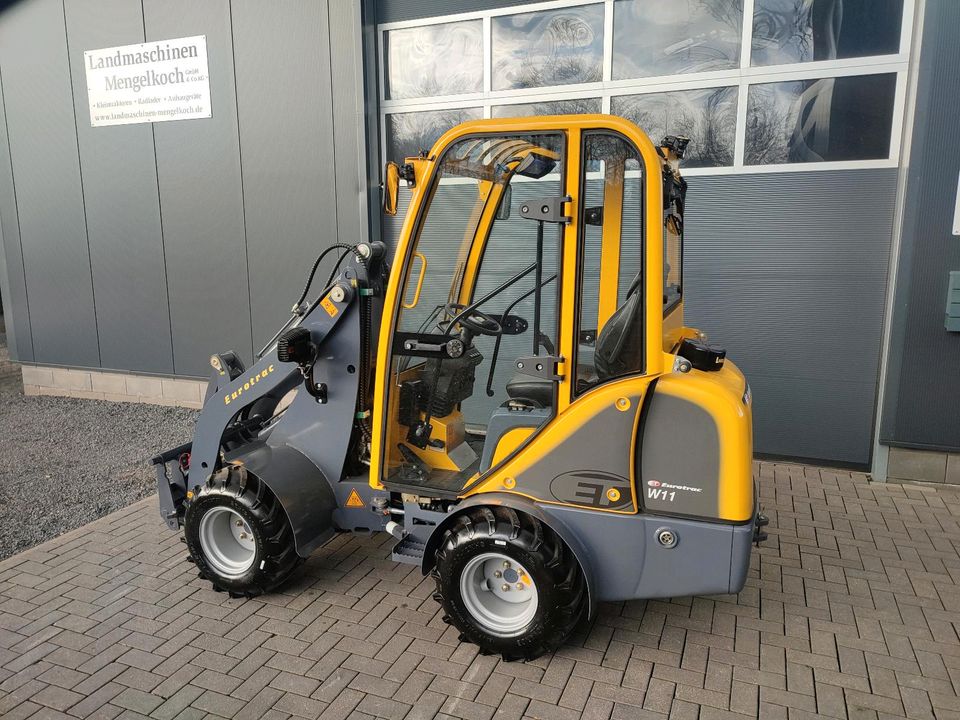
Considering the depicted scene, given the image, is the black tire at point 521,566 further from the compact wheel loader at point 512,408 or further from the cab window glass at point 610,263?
the cab window glass at point 610,263

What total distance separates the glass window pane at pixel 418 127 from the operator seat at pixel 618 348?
3.98 m

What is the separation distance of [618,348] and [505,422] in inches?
24.0

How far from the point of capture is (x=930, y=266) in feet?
16.5

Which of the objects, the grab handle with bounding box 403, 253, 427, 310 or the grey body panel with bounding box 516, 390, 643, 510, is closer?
the grey body panel with bounding box 516, 390, 643, 510

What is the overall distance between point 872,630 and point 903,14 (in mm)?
4297

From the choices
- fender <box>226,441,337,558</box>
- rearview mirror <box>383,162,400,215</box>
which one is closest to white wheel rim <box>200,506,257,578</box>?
fender <box>226,441,337,558</box>

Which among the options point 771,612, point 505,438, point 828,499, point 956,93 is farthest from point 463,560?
point 956,93

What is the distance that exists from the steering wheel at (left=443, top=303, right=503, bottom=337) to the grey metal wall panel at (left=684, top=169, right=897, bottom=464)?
9.89 feet

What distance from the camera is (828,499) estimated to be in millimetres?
5023

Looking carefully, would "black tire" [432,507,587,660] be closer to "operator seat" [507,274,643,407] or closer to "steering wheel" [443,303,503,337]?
"operator seat" [507,274,643,407]

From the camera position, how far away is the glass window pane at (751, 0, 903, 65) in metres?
5.07

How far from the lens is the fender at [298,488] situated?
3442 millimetres

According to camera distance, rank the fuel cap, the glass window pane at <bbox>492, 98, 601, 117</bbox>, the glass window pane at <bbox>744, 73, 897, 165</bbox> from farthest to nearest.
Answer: the glass window pane at <bbox>492, 98, 601, 117</bbox>
the glass window pane at <bbox>744, 73, 897, 165</bbox>
the fuel cap

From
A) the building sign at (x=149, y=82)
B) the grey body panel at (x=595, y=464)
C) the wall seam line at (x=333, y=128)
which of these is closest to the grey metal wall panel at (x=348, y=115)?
the wall seam line at (x=333, y=128)
